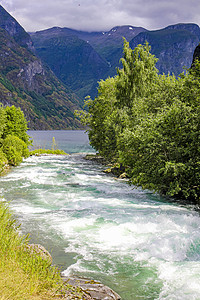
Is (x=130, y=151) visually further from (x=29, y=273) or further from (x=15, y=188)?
(x=29, y=273)

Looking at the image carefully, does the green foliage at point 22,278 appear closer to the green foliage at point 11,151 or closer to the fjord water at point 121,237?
the fjord water at point 121,237

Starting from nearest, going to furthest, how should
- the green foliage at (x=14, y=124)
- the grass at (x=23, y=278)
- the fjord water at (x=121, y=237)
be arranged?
the grass at (x=23, y=278) < the fjord water at (x=121, y=237) < the green foliage at (x=14, y=124)

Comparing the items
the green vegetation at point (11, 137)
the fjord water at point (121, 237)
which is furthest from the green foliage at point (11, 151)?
the fjord water at point (121, 237)

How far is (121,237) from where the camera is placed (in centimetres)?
1138

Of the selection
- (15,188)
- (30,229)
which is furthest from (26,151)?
(30,229)

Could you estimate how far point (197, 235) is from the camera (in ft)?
36.3

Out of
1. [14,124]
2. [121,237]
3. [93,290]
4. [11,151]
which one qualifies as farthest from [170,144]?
[14,124]

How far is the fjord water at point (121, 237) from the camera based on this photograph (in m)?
7.87

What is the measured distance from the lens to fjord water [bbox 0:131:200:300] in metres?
7.87

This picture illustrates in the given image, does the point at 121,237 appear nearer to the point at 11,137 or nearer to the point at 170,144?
the point at 170,144

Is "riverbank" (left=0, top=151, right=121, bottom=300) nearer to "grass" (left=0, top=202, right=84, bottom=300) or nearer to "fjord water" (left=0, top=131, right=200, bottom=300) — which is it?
"grass" (left=0, top=202, right=84, bottom=300)

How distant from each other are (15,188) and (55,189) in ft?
10.6

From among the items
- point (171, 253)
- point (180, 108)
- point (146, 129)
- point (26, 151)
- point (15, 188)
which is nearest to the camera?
point (171, 253)

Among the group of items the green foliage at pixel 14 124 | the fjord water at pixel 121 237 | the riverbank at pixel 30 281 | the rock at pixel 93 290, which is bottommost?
the fjord water at pixel 121 237
